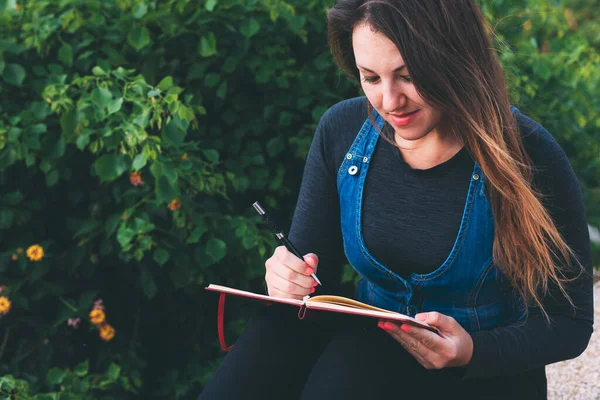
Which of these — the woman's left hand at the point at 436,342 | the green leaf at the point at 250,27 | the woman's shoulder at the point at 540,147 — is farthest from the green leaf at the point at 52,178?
the woman's shoulder at the point at 540,147

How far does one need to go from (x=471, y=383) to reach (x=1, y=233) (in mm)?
1612

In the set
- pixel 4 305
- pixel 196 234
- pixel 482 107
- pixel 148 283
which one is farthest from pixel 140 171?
pixel 482 107

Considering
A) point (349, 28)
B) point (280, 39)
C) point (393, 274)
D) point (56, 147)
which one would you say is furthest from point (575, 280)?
point (56, 147)

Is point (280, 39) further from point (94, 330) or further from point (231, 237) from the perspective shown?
point (94, 330)

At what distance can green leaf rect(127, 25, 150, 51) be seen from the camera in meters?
2.44

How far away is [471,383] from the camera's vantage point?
5.40 feet

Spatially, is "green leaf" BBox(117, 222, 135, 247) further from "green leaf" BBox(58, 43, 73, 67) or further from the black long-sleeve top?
the black long-sleeve top

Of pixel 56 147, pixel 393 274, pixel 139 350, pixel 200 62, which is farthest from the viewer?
pixel 139 350

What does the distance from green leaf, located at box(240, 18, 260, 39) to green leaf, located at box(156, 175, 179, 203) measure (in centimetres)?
54

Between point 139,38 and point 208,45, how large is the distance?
212 millimetres

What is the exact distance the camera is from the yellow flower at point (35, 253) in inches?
98.2

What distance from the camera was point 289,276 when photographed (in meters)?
1.68

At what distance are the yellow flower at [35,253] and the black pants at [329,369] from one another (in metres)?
1.02

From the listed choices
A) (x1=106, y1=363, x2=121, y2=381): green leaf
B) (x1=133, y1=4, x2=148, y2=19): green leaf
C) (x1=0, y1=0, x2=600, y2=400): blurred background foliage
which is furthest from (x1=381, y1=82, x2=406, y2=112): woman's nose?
(x1=106, y1=363, x2=121, y2=381): green leaf
